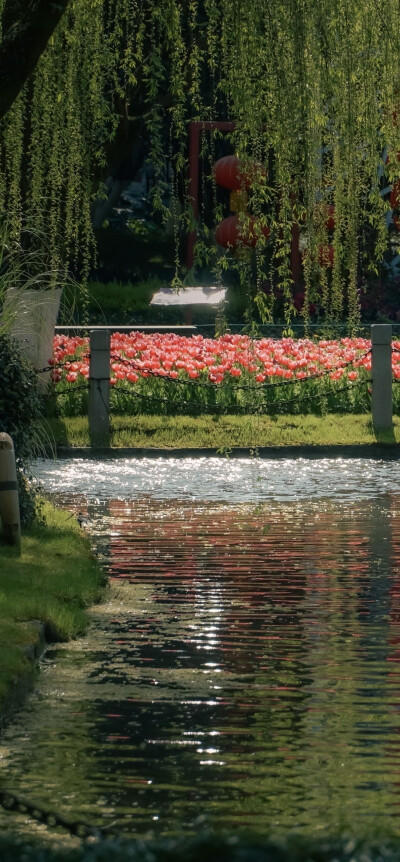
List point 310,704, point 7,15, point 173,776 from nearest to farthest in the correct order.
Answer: point 173,776 < point 310,704 < point 7,15

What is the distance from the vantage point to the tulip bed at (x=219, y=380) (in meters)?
23.1

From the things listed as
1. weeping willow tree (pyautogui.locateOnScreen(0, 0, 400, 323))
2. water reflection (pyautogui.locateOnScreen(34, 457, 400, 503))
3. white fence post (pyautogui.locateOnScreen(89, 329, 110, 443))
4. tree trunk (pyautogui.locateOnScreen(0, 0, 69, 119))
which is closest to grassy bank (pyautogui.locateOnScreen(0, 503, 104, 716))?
weeping willow tree (pyautogui.locateOnScreen(0, 0, 400, 323))

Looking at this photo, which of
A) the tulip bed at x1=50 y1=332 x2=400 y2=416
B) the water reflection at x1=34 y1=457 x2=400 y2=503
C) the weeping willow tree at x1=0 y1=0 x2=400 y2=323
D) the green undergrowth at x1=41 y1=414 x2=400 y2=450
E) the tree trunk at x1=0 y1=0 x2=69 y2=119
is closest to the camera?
the weeping willow tree at x1=0 y1=0 x2=400 y2=323

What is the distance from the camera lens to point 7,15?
12281 mm

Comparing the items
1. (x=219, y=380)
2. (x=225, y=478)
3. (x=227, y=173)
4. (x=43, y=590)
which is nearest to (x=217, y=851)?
(x=43, y=590)

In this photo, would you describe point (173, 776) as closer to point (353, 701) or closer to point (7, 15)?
point (353, 701)

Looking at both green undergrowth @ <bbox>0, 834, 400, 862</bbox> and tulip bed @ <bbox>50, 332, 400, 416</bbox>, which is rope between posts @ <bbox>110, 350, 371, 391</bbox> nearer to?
tulip bed @ <bbox>50, 332, 400, 416</bbox>

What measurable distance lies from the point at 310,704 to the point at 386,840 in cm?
203

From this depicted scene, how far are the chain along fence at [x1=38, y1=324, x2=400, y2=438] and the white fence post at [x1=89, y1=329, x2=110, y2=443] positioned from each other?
0.04 feet

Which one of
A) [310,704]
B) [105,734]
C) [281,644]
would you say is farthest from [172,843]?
[281,644]

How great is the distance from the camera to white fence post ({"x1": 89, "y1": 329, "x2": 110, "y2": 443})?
21.7 metres

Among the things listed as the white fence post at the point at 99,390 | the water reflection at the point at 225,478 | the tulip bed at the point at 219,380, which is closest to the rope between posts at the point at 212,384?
the tulip bed at the point at 219,380

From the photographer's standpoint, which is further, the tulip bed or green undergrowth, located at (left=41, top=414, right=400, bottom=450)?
the tulip bed

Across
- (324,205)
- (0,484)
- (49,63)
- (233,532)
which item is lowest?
(233,532)
